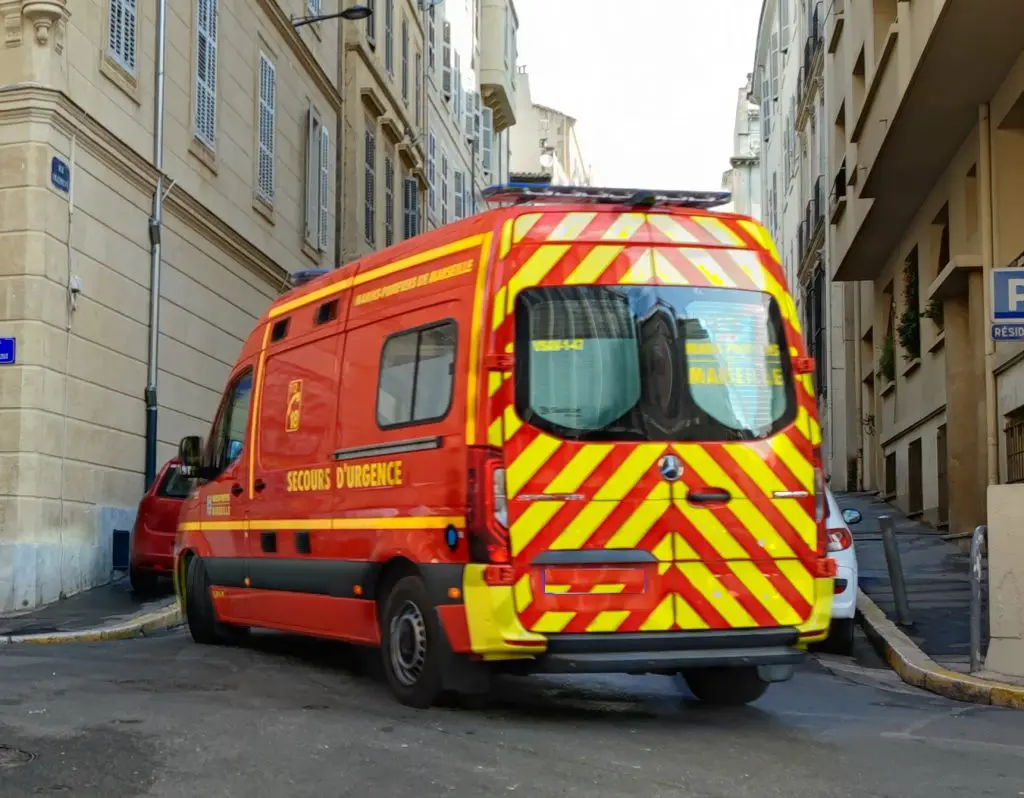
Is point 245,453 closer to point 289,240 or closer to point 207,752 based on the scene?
point 207,752

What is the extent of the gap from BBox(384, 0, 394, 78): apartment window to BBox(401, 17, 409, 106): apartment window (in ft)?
4.63

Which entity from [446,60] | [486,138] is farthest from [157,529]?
[486,138]

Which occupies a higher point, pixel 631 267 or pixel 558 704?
pixel 631 267

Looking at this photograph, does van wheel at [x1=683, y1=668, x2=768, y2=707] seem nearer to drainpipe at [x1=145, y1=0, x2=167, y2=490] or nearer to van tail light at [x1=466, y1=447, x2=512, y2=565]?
van tail light at [x1=466, y1=447, x2=512, y2=565]

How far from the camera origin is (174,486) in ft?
49.5

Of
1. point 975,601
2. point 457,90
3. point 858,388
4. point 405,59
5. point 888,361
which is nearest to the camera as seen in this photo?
point 975,601

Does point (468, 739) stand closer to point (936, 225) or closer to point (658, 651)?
point (658, 651)

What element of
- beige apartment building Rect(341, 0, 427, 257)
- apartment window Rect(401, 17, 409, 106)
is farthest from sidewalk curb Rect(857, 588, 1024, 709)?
apartment window Rect(401, 17, 409, 106)

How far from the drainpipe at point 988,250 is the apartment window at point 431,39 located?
23.0 meters

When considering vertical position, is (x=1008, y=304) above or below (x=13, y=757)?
above

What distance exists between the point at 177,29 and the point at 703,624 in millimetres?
13219

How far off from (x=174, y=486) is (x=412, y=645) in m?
7.98

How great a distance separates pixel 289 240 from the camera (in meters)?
Answer: 23.4

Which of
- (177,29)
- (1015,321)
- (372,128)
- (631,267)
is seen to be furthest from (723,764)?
(372,128)
